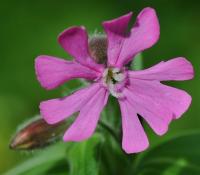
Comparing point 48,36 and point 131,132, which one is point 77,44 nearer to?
point 131,132

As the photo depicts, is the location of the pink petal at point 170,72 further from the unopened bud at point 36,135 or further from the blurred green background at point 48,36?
the blurred green background at point 48,36

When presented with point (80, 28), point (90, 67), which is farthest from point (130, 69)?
point (80, 28)

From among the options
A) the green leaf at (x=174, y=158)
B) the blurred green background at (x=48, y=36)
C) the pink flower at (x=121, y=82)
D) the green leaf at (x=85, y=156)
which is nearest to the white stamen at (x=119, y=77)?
the pink flower at (x=121, y=82)

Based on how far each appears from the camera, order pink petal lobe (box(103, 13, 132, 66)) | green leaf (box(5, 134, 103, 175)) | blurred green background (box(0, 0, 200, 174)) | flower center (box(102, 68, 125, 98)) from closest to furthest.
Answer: pink petal lobe (box(103, 13, 132, 66)), flower center (box(102, 68, 125, 98)), green leaf (box(5, 134, 103, 175)), blurred green background (box(0, 0, 200, 174))

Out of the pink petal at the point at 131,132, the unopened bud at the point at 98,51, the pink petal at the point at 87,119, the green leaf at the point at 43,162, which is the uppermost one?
the unopened bud at the point at 98,51

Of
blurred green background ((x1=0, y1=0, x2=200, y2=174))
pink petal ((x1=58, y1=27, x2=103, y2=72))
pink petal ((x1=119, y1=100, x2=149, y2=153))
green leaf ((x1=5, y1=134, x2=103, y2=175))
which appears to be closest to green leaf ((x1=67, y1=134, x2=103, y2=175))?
green leaf ((x1=5, y1=134, x2=103, y2=175))

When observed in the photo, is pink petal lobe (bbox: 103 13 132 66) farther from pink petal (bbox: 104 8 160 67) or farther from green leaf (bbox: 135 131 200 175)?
green leaf (bbox: 135 131 200 175)
